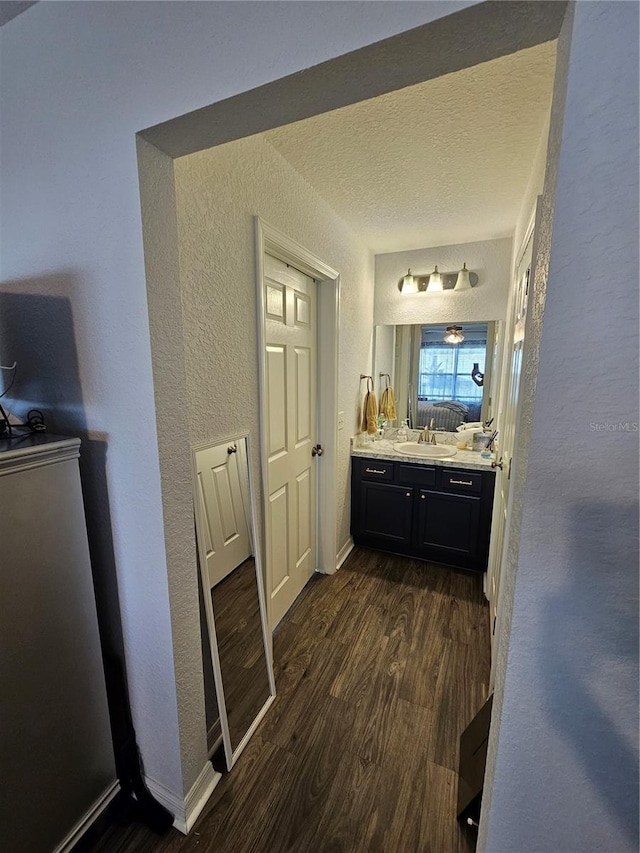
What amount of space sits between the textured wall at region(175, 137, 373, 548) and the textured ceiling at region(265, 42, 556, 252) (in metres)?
0.18

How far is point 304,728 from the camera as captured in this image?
1489 mm

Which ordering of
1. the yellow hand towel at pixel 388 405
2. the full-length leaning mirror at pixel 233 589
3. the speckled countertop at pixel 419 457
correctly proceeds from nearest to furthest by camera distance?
the full-length leaning mirror at pixel 233 589, the speckled countertop at pixel 419 457, the yellow hand towel at pixel 388 405

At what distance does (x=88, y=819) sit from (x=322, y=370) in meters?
2.22

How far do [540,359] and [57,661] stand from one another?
147 centimetres

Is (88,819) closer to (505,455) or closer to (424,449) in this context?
Result: (505,455)

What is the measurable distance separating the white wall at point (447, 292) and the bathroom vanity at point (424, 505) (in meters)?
1.12

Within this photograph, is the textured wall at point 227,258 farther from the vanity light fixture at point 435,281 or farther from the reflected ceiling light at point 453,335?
the reflected ceiling light at point 453,335

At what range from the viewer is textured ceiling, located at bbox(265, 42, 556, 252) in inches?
46.1

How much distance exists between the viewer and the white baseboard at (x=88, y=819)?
1068 mm

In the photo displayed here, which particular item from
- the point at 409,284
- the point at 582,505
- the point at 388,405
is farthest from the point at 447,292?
the point at 582,505

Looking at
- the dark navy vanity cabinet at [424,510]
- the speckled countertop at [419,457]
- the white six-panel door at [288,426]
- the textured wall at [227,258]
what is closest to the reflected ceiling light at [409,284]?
the white six-panel door at [288,426]

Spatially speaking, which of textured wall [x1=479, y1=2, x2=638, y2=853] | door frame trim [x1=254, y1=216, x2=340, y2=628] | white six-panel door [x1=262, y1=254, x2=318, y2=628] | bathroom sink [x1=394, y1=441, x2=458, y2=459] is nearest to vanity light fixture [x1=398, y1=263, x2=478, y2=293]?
door frame trim [x1=254, y1=216, x2=340, y2=628]

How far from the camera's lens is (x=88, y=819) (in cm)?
113

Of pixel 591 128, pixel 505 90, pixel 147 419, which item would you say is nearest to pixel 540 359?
pixel 591 128
